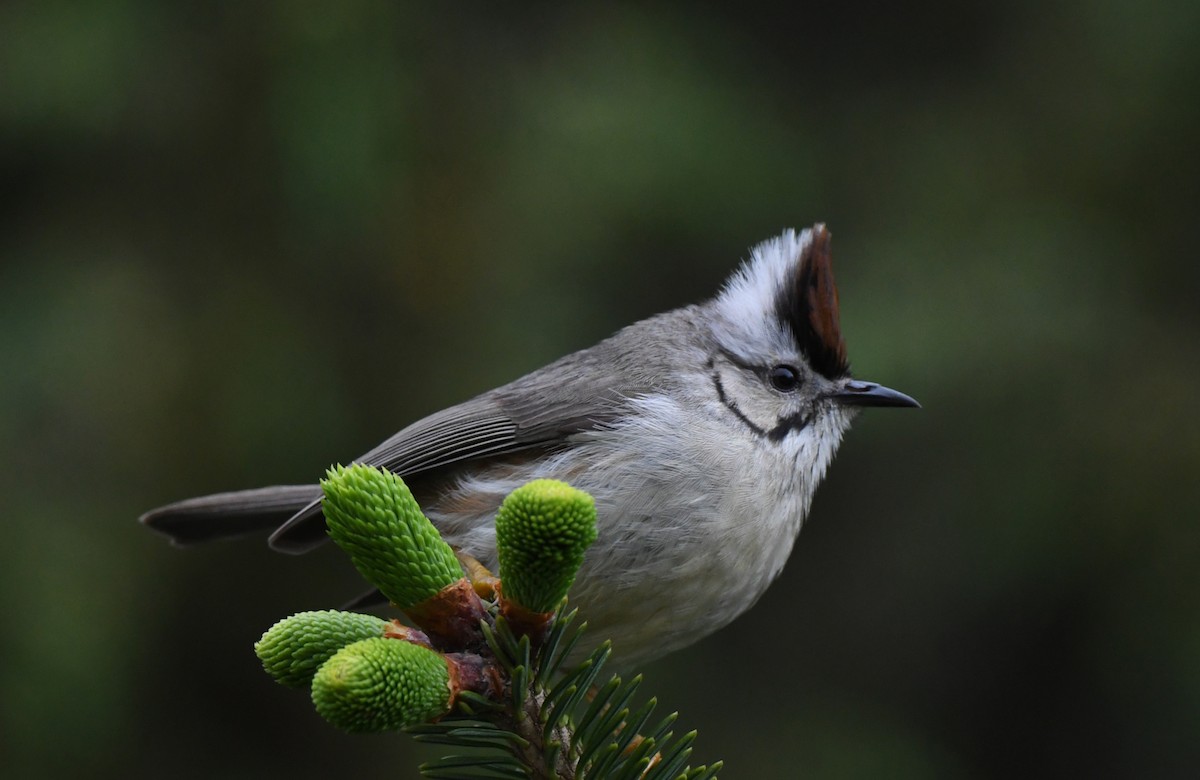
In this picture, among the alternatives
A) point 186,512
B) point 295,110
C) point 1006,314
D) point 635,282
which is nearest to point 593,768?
point 186,512

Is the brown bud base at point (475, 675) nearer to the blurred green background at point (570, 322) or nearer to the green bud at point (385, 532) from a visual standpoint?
the green bud at point (385, 532)

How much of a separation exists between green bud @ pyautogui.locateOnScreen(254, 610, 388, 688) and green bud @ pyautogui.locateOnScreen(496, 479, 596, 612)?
0.27m

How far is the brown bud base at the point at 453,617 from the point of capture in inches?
72.7

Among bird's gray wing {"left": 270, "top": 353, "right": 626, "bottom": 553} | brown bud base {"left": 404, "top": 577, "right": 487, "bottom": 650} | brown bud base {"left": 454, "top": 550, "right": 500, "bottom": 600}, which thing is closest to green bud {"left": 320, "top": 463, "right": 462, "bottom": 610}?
brown bud base {"left": 404, "top": 577, "right": 487, "bottom": 650}

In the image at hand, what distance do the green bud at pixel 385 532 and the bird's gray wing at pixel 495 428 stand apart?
1.40 metres

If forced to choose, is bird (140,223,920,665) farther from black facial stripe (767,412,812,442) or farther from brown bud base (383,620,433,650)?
brown bud base (383,620,433,650)

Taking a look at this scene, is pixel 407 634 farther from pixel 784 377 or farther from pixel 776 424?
pixel 784 377

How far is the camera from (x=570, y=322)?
4.93 m

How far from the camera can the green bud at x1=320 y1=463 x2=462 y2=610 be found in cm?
172

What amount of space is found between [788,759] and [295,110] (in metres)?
3.44

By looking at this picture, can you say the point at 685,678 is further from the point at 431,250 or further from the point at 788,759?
the point at 431,250

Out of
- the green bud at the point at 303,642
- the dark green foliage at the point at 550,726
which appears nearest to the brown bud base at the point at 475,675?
the dark green foliage at the point at 550,726

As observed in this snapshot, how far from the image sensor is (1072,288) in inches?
189

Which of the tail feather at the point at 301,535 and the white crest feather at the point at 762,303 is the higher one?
the white crest feather at the point at 762,303
